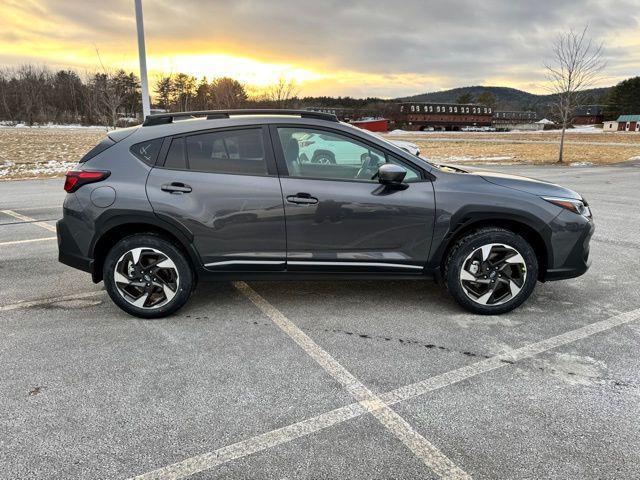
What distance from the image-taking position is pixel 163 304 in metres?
3.90

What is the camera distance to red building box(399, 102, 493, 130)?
111m

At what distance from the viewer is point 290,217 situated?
3.75m

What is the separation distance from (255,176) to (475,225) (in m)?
1.85

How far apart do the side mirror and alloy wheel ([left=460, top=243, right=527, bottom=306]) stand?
87 centimetres

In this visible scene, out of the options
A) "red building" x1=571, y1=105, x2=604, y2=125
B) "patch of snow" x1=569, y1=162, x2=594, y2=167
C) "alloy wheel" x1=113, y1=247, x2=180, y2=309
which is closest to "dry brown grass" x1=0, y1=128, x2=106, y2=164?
"alloy wheel" x1=113, y1=247, x2=180, y2=309

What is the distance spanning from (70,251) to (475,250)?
Result: 3334mm

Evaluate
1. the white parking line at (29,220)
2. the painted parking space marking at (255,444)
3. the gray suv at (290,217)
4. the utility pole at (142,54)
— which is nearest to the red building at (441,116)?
the utility pole at (142,54)

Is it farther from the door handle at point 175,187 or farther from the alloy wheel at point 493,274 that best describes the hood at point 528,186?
the door handle at point 175,187

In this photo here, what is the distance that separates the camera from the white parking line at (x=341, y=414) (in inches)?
88.1

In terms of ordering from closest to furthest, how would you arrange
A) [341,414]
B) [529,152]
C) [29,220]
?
[341,414], [29,220], [529,152]

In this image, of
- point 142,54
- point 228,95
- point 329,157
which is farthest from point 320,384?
point 228,95

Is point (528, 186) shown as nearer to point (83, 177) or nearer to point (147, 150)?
point (147, 150)

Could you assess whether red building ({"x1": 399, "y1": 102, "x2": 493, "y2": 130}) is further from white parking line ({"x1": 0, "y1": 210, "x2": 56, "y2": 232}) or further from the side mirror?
the side mirror

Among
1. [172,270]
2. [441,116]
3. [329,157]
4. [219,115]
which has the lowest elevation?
[172,270]
